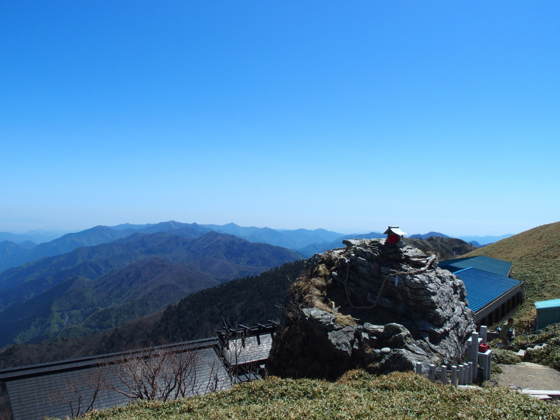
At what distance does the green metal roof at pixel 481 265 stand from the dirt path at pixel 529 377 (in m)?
21.9

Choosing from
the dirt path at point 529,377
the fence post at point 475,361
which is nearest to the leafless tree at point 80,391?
the fence post at point 475,361

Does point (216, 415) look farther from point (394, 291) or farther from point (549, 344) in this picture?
point (549, 344)

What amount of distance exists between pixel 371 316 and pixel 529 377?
23.2 ft

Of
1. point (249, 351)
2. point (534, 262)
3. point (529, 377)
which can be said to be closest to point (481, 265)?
point (534, 262)

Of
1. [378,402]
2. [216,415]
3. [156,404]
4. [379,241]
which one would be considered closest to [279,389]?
[216,415]

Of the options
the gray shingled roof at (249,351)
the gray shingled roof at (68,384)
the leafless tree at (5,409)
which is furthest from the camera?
the gray shingled roof at (249,351)

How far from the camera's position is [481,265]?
4134 centimetres

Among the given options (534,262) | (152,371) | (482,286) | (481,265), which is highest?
(481,265)

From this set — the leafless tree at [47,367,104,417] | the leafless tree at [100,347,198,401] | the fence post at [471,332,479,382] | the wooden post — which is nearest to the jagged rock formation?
the wooden post

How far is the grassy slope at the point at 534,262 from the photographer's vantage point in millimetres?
34250

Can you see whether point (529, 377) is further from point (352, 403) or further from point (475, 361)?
point (352, 403)

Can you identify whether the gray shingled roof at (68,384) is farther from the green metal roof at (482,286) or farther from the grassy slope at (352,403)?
the green metal roof at (482,286)

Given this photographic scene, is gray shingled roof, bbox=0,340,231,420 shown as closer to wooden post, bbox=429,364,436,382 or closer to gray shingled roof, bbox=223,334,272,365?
gray shingled roof, bbox=223,334,272,365

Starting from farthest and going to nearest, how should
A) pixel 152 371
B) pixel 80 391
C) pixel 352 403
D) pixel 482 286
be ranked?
pixel 482 286 < pixel 80 391 < pixel 152 371 < pixel 352 403
